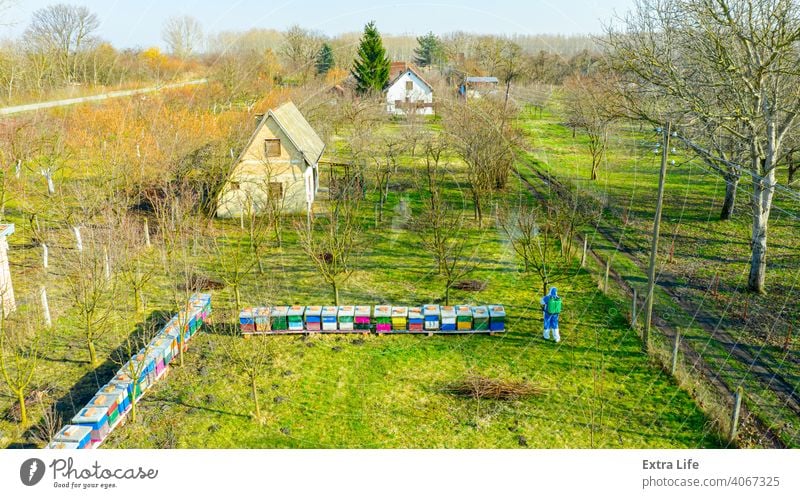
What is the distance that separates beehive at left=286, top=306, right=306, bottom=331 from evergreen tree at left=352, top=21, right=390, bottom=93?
36643 millimetres

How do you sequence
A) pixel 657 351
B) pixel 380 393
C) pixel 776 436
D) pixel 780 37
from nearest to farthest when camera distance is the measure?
pixel 776 436, pixel 380 393, pixel 657 351, pixel 780 37

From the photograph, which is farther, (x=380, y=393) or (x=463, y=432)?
(x=380, y=393)

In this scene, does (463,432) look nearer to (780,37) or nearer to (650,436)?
(650,436)

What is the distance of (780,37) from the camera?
799 inches

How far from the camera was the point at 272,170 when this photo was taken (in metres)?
31.1

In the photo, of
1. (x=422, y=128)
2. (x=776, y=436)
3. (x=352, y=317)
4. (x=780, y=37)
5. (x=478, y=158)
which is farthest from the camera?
(x=422, y=128)

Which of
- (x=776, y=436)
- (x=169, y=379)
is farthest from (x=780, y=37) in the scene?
(x=169, y=379)

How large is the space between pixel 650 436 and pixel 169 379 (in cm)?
1208

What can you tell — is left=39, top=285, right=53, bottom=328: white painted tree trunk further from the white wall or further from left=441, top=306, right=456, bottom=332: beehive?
the white wall

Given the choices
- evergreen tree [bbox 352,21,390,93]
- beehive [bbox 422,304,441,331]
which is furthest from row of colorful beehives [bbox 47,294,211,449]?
evergreen tree [bbox 352,21,390,93]

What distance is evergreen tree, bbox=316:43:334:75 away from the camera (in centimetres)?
6644

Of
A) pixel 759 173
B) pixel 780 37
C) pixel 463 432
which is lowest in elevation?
pixel 463 432

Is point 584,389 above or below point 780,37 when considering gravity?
below

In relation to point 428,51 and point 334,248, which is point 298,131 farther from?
point 428,51
